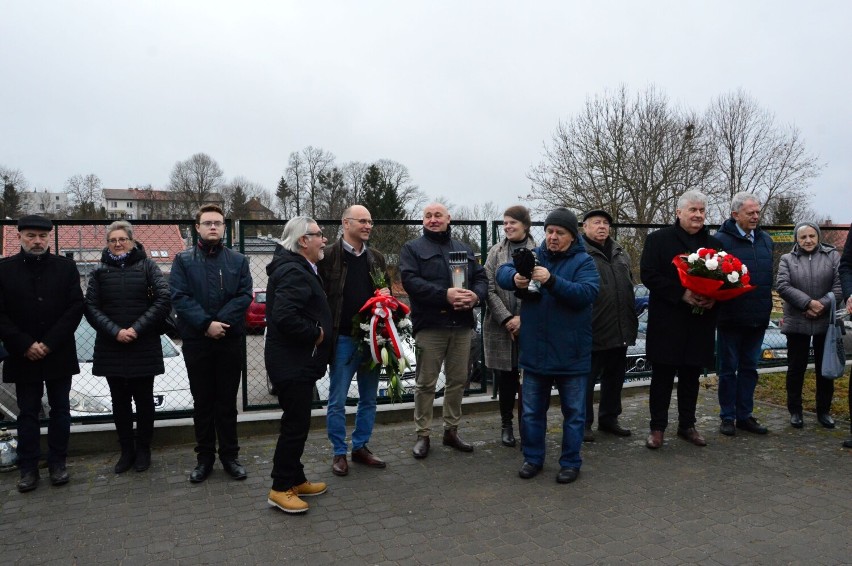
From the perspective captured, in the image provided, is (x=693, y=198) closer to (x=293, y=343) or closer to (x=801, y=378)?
(x=801, y=378)

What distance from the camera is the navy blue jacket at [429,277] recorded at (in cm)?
526

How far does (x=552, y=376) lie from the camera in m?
4.86

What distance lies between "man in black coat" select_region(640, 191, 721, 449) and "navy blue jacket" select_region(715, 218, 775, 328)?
0.74ft

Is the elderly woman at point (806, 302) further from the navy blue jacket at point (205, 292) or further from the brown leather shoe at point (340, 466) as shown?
the navy blue jacket at point (205, 292)

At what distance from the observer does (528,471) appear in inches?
193

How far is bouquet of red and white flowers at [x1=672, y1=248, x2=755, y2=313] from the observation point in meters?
5.11

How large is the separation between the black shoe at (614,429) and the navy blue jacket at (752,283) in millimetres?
1339

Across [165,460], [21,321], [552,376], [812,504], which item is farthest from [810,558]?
[21,321]

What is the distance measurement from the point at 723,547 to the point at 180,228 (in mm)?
5062

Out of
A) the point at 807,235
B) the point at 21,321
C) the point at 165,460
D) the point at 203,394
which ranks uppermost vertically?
the point at 807,235

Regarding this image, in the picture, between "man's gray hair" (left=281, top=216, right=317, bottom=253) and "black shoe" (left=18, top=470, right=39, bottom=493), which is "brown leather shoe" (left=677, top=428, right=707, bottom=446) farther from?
"black shoe" (left=18, top=470, right=39, bottom=493)

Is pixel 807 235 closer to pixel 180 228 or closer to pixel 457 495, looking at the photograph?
pixel 457 495

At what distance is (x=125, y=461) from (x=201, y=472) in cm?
75

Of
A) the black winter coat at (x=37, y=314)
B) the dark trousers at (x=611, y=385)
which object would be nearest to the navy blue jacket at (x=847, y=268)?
the dark trousers at (x=611, y=385)
